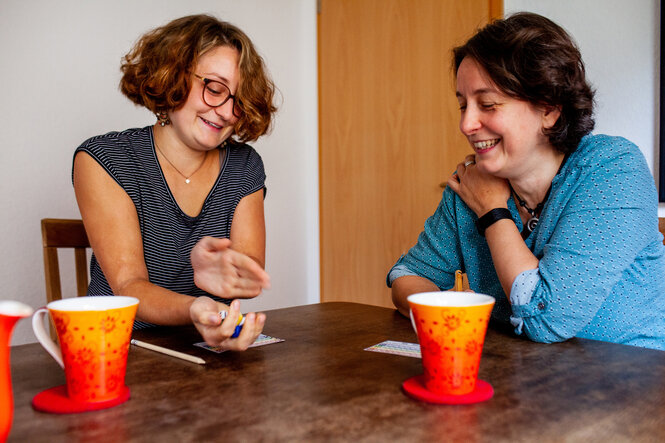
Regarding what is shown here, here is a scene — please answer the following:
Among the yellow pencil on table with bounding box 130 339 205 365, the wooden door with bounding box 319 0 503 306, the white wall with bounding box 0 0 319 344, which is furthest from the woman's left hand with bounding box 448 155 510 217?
the white wall with bounding box 0 0 319 344

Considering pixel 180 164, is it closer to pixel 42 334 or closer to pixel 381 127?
pixel 42 334

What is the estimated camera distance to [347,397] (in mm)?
639

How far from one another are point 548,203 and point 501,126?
182mm

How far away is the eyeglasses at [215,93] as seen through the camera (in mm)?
1377

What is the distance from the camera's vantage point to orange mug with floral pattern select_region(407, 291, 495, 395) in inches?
24.3

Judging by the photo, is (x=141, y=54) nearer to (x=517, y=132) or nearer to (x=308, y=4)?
(x=517, y=132)

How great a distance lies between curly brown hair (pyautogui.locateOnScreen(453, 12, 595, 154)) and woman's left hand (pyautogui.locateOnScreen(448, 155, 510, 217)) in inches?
5.6

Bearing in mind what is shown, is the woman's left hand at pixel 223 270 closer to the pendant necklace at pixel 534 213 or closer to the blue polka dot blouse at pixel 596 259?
the blue polka dot blouse at pixel 596 259

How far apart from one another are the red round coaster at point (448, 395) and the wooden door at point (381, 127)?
2149 mm

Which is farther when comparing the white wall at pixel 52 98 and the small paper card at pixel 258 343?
the white wall at pixel 52 98

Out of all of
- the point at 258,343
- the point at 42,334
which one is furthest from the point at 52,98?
the point at 42,334

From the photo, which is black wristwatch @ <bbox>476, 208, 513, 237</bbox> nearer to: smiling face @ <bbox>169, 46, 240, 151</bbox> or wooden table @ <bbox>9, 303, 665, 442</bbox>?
wooden table @ <bbox>9, 303, 665, 442</bbox>

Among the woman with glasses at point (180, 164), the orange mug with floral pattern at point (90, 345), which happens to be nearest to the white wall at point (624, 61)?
the woman with glasses at point (180, 164)

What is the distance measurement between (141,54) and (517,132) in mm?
946
